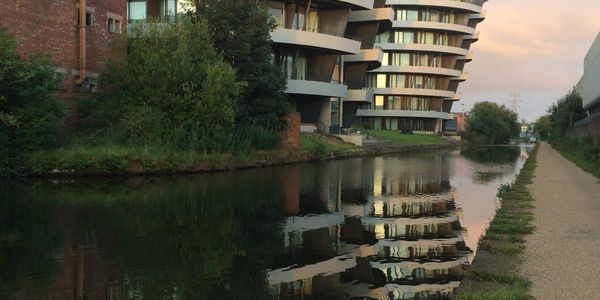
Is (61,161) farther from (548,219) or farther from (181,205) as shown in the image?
(548,219)

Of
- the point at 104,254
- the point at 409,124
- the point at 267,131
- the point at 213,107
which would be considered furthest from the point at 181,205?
the point at 409,124

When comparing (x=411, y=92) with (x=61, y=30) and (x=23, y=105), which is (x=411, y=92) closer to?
(x=61, y=30)

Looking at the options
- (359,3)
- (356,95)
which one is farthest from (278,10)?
(356,95)

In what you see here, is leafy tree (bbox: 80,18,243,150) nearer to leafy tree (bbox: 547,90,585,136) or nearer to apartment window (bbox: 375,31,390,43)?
leafy tree (bbox: 547,90,585,136)

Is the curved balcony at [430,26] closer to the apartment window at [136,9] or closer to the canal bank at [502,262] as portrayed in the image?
the apartment window at [136,9]

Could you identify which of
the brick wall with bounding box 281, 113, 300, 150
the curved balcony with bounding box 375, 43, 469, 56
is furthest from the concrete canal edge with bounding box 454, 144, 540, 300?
the curved balcony with bounding box 375, 43, 469, 56

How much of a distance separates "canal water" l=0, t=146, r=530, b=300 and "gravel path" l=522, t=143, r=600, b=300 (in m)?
1.18

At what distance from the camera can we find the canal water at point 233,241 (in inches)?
312

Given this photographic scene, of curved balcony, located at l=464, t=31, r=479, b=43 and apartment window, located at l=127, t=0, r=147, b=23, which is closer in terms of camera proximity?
apartment window, located at l=127, t=0, r=147, b=23

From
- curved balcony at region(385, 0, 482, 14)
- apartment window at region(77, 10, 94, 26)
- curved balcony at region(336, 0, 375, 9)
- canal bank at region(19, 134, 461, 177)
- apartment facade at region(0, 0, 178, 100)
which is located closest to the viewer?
canal bank at region(19, 134, 461, 177)

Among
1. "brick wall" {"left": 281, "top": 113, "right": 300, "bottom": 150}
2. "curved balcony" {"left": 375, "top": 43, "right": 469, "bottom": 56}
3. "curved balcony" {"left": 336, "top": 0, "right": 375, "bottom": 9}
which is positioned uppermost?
"curved balcony" {"left": 375, "top": 43, "right": 469, "bottom": 56}

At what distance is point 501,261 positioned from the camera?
909 centimetres

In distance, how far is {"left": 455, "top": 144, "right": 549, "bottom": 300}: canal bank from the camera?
23.5 feet

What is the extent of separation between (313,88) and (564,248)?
4465 centimetres
